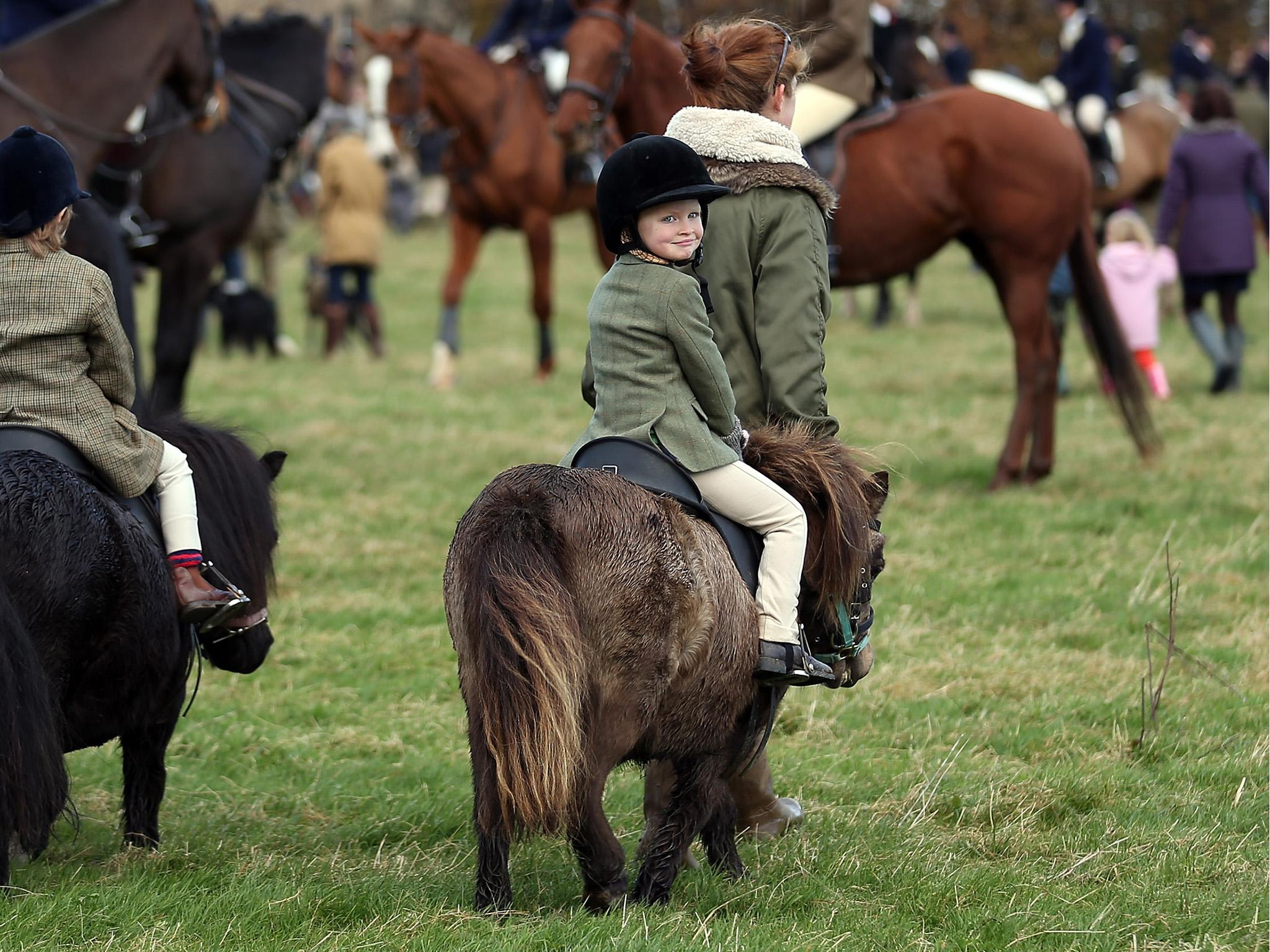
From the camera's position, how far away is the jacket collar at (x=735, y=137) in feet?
13.0

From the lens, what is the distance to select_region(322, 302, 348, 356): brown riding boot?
15.5 metres

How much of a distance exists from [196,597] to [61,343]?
710 mm

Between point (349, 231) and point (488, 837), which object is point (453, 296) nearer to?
point (349, 231)

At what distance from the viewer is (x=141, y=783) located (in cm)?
423

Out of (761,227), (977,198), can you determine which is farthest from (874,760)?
(977,198)

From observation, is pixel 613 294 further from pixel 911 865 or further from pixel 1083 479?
pixel 1083 479

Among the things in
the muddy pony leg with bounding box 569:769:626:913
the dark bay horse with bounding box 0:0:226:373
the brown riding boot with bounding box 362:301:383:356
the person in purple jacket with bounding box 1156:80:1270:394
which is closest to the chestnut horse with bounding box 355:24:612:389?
the brown riding boot with bounding box 362:301:383:356

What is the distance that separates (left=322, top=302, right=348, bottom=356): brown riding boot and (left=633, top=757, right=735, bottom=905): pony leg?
40.7 ft

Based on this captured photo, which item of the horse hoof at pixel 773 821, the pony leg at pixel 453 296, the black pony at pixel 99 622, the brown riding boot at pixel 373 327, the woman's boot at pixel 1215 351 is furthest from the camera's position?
the brown riding boot at pixel 373 327

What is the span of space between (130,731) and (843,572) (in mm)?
1915

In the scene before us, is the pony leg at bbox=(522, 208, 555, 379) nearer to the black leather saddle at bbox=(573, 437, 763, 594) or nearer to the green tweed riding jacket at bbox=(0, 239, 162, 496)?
the green tweed riding jacket at bbox=(0, 239, 162, 496)

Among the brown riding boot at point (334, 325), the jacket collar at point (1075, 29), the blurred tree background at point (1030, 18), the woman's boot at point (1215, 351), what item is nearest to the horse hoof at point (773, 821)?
the woman's boot at point (1215, 351)

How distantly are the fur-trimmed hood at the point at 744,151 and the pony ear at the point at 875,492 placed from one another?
2.53ft

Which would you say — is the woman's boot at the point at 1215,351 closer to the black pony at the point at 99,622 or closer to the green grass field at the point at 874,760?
the green grass field at the point at 874,760
